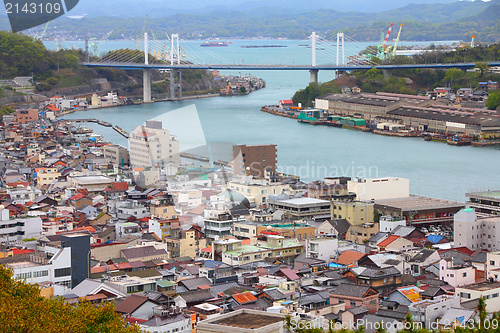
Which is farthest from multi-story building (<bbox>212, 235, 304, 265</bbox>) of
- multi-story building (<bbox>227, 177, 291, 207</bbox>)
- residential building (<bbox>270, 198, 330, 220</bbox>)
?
multi-story building (<bbox>227, 177, 291, 207</bbox>)

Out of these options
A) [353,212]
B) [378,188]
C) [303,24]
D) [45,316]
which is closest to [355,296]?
[45,316]

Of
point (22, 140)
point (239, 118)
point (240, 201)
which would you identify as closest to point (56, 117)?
point (239, 118)

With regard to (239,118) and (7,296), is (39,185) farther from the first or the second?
(239,118)

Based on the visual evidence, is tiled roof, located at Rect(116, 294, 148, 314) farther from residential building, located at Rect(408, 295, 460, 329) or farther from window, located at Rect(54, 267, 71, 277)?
residential building, located at Rect(408, 295, 460, 329)

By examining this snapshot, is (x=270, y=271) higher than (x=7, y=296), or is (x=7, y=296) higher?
(x=7, y=296)

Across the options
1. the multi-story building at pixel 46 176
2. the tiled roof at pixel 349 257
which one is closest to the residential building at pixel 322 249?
the tiled roof at pixel 349 257

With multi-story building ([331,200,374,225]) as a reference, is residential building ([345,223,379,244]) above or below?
below
